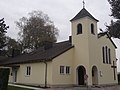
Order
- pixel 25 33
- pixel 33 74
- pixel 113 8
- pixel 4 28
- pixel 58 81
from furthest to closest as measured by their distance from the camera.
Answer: pixel 25 33 → pixel 4 28 → pixel 33 74 → pixel 58 81 → pixel 113 8

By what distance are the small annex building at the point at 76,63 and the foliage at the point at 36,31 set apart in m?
18.2

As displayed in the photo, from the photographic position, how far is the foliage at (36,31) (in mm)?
48438

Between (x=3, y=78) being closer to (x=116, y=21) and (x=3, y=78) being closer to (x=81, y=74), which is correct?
(x=116, y=21)

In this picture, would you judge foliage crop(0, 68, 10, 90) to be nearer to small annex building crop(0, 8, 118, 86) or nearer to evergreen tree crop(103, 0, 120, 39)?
small annex building crop(0, 8, 118, 86)

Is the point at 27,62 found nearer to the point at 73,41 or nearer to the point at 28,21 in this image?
the point at 73,41

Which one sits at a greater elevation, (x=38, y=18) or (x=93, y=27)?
(x=38, y=18)

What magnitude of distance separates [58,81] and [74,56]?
459 centimetres

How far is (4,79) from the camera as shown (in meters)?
18.4

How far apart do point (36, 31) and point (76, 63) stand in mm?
22909

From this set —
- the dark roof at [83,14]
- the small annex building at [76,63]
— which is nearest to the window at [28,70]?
the small annex building at [76,63]

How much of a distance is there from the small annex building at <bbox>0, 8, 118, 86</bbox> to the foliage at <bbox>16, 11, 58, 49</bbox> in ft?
59.8

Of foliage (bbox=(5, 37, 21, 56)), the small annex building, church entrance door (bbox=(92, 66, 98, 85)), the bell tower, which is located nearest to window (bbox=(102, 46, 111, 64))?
the small annex building

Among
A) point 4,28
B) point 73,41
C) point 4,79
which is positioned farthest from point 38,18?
point 4,79

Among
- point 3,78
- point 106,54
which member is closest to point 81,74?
point 106,54
